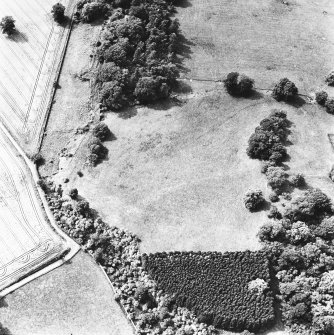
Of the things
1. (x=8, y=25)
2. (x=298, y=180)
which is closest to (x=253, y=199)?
(x=298, y=180)

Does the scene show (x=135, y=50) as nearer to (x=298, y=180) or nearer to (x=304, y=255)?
(x=298, y=180)

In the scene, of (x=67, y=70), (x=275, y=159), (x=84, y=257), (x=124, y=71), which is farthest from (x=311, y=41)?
(x=84, y=257)

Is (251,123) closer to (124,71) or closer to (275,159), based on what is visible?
(275,159)

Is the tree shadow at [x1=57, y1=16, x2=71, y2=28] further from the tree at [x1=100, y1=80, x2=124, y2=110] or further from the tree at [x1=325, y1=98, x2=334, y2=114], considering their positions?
the tree at [x1=325, y1=98, x2=334, y2=114]

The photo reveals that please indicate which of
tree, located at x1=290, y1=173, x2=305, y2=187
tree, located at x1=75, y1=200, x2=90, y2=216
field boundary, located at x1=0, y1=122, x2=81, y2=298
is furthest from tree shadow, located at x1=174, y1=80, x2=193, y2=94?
field boundary, located at x1=0, y1=122, x2=81, y2=298

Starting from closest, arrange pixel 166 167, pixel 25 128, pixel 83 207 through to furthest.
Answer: pixel 83 207
pixel 166 167
pixel 25 128

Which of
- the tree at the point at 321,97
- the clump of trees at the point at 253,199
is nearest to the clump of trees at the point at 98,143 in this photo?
the clump of trees at the point at 253,199
